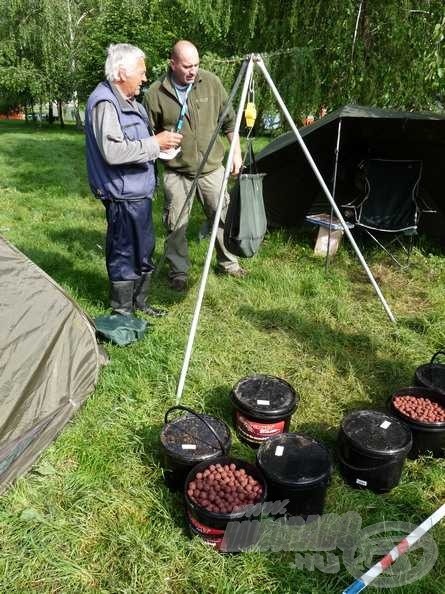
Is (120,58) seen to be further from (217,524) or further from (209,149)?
(217,524)

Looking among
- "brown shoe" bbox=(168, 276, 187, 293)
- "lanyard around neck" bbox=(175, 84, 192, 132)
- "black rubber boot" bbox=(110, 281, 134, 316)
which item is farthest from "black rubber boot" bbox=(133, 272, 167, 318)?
"lanyard around neck" bbox=(175, 84, 192, 132)

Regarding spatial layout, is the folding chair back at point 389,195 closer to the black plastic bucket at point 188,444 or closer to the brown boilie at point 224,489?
the black plastic bucket at point 188,444

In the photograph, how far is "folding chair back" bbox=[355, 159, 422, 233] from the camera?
18.3 feet

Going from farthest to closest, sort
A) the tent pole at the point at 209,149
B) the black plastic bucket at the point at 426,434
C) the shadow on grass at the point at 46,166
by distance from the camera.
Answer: the shadow on grass at the point at 46,166 → the tent pole at the point at 209,149 → the black plastic bucket at the point at 426,434

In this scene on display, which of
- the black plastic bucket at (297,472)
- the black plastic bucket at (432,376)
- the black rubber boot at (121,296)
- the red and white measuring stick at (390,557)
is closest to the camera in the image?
the red and white measuring stick at (390,557)

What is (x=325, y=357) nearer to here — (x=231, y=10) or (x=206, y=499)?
(x=206, y=499)

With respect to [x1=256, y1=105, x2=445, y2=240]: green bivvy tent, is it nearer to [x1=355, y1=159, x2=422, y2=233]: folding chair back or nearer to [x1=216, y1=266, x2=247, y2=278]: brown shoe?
[x1=355, y1=159, x2=422, y2=233]: folding chair back

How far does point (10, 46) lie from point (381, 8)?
19044mm

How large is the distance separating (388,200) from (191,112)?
2.60 metres

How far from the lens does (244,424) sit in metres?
2.74

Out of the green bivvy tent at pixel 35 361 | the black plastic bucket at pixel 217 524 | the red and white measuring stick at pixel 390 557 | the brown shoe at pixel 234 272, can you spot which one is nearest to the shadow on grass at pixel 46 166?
the brown shoe at pixel 234 272

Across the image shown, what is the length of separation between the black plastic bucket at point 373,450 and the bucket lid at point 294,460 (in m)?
0.18

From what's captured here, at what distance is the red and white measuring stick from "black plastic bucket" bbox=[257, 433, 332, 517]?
0.37 m

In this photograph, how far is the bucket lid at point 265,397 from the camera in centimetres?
264
